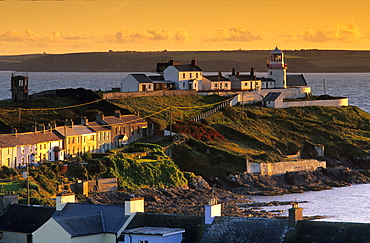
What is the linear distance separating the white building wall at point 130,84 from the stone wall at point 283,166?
2600 centimetres

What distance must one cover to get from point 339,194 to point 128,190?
56.4 ft

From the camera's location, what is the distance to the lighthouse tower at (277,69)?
10912 cm

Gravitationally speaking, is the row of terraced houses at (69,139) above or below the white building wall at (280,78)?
below

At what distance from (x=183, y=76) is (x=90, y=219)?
221 feet

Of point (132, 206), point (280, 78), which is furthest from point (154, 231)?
point (280, 78)

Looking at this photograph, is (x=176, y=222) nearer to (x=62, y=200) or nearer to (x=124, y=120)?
(x=62, y=200)

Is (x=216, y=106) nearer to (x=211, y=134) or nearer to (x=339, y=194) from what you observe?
(x=211, y=134)

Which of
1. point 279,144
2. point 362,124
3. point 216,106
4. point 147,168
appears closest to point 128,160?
point 147,168

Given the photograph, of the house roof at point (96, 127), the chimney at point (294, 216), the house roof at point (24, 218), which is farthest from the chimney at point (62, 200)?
the house roof at point (96, 127)

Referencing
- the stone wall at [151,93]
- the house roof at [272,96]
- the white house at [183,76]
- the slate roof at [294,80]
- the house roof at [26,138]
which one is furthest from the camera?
the slate roof at [294,80]

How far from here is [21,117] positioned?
256 ft

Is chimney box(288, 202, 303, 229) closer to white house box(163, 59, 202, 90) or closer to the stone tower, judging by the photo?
the stone tower

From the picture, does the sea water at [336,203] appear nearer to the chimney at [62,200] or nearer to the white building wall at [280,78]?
the chimney at [62,200]

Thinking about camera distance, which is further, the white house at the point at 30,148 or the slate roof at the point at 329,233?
the white house at the point at 30,148
